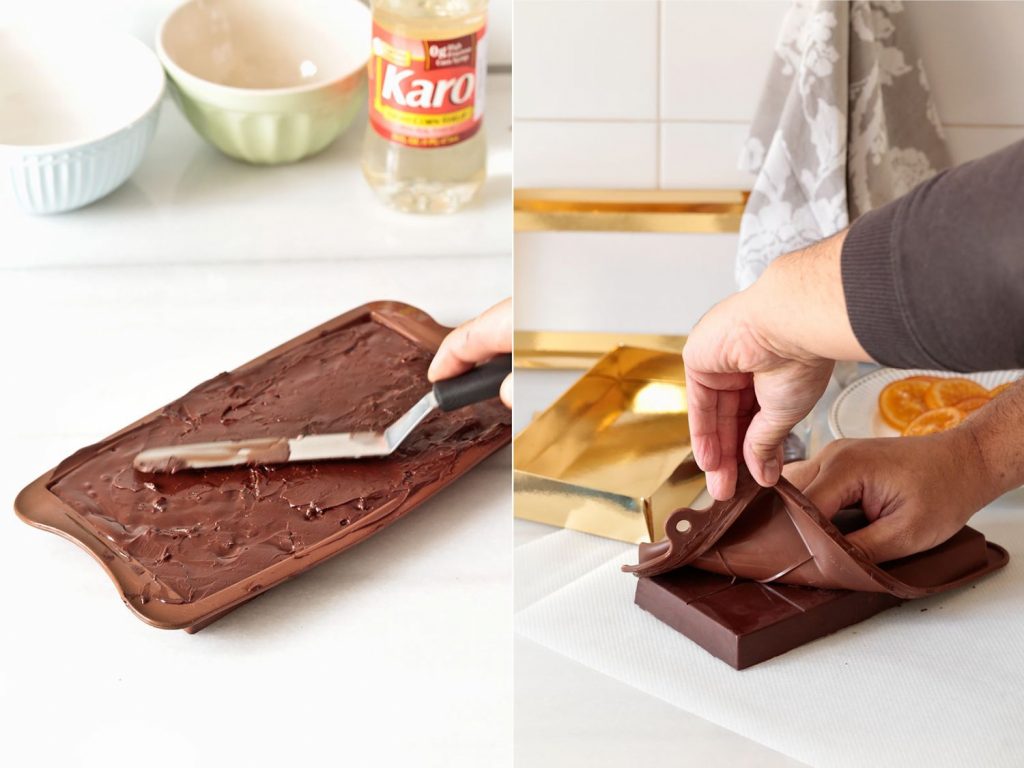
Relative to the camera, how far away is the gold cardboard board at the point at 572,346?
76 cm

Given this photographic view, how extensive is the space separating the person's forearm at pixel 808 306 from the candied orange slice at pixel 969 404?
282 millimetres

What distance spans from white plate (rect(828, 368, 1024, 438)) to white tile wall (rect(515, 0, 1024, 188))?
0.16 m

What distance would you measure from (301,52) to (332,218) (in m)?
0.18

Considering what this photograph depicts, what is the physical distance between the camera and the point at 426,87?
0.91 metres

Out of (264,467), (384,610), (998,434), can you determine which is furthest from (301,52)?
(998,434)

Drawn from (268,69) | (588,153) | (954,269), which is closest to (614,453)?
(588,153)

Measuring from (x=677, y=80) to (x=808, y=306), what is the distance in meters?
0.37

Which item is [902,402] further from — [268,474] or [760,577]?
[268,474]

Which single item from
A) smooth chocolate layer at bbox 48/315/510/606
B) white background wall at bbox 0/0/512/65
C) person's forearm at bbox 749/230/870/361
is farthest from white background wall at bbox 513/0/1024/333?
white background wall at bbox 0/0/512/65

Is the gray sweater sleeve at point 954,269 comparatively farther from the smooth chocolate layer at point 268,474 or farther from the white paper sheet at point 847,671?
the smooth chocolate layer at point 268,474

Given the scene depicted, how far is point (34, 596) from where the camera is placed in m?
0.69

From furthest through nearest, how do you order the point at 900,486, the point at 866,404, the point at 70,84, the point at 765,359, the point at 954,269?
the point at 70,84 → the point at 866,404 → the point at 900,486 → the point at 765,359 → the point at 954,269

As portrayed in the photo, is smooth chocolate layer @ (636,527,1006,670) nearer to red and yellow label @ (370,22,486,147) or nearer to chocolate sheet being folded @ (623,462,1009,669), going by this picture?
chocolate sheet being folded @ (623,462,1009,669)

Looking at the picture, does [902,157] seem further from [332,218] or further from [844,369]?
[332,218]
